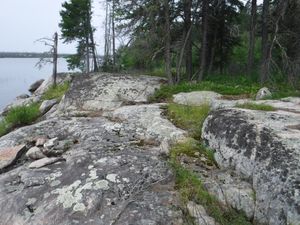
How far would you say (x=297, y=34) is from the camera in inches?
540

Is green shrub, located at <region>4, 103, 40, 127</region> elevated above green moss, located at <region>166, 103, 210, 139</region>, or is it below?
below

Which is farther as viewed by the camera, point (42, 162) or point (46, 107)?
point (46, 107)

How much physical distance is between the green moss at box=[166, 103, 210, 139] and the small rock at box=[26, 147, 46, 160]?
2672 millimetres

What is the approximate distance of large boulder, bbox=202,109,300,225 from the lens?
13.5 ft

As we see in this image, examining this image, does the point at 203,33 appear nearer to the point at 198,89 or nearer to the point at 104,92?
the point at 198,89

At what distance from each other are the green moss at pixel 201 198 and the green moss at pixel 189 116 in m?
1.51

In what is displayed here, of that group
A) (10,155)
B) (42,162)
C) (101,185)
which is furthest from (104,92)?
(101,185)

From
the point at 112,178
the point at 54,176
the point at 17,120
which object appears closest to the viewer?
the point at 112,178

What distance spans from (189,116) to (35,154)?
3.19 metres

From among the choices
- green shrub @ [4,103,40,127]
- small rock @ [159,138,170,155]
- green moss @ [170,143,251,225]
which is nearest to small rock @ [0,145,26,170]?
small rock @ [159,138,170,155]

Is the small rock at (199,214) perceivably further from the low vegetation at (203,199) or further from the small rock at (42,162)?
the small rock at (42,162)

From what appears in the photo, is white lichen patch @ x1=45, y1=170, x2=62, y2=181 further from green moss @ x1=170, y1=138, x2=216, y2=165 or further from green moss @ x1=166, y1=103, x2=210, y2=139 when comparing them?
green moss @ x1=166, y1=103, x2=210, y2=139

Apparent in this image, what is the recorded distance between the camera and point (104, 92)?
33.6 feet

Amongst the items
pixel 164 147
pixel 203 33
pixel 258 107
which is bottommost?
pixel 164 147
